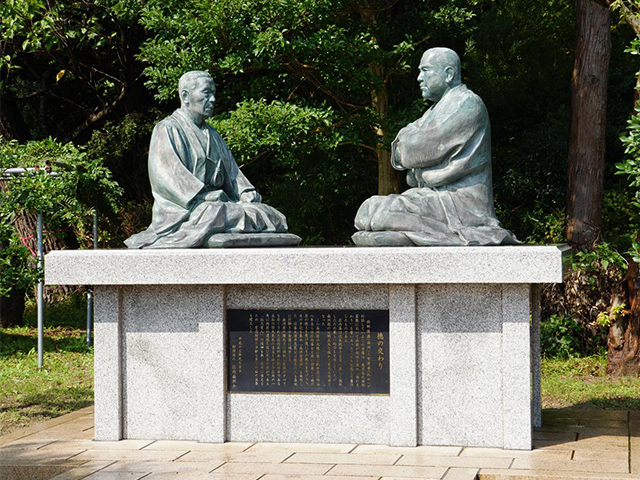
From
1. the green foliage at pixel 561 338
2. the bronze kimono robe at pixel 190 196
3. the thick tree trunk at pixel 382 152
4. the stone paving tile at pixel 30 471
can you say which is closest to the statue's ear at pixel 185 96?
the bronze kimono robe at pixel 190 196

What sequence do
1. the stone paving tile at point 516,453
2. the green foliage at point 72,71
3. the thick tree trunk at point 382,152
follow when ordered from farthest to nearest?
the green foliage at point 72,71 < the thick tree trunk at point 382,152 < the stone paving tile at point 516,453

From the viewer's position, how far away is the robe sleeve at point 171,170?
274 inches

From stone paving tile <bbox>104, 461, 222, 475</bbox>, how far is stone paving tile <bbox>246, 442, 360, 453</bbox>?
52 centimetres

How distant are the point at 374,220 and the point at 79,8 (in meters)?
9.12

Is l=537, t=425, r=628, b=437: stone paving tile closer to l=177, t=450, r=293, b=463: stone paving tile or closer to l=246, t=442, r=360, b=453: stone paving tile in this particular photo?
l=246, t=442, r=360, b=453: stone paving tile

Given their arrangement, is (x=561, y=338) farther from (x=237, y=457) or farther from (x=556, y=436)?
(x=237, y=457)

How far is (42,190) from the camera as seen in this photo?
10969 millimetres

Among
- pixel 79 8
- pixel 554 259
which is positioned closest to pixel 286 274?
pixel 554 259

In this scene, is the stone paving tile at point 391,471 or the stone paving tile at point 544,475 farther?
the stone paving tile at point 391,471

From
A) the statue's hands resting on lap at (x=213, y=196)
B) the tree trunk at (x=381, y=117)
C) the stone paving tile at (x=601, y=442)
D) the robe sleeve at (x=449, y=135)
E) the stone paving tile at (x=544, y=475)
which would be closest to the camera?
the stone paving tile at (x=544, y=475)

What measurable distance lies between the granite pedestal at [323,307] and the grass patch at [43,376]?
148 cm

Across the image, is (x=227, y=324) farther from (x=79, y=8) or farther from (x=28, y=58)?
(x=28, y=58)

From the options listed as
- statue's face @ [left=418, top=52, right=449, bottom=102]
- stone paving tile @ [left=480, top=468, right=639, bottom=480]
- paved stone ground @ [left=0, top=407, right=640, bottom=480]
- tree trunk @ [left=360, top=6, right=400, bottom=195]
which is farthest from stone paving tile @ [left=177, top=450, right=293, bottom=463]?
tree trunk @ [left=360, top=6, right=400, bottom=195]

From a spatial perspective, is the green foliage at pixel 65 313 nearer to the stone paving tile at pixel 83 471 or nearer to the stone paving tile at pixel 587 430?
the stone paving tile at pixel 83 471
